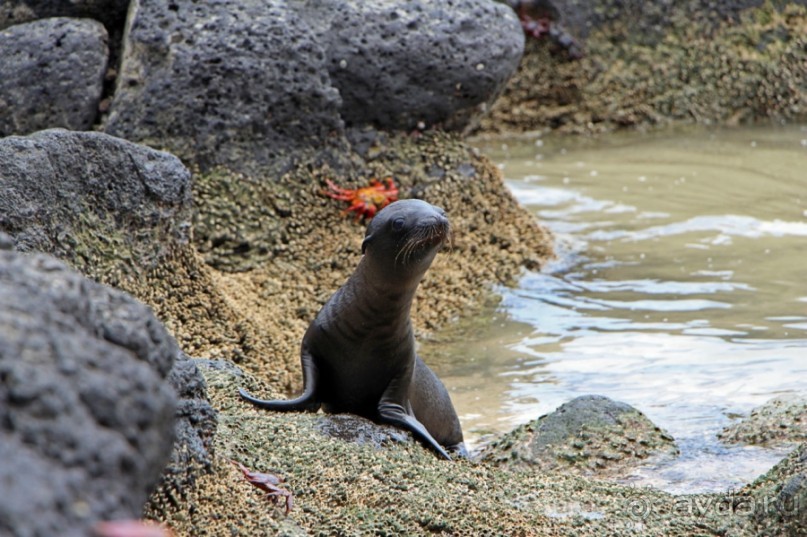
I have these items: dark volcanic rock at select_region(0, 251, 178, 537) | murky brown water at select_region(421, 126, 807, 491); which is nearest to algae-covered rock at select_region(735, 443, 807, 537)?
murky brown water at select_region(421, 126, 807, 491)

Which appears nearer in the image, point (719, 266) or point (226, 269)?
point (226, 269)

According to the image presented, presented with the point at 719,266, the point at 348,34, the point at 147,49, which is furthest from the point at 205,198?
the point at 719,266

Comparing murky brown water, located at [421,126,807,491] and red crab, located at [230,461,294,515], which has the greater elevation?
red crab, located at [230,461,294,515]

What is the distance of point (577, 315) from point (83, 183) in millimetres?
3847

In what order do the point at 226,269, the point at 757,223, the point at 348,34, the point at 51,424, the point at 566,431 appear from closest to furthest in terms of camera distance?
1. the point at 51,424
2. the point at 566,431
3. the point at 226,269
4. the point at 348,34
5. the point at 757,223

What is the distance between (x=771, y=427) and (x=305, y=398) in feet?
7.25

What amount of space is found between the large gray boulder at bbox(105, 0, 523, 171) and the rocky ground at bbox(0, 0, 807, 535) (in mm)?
16

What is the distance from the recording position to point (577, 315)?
25.7 feet

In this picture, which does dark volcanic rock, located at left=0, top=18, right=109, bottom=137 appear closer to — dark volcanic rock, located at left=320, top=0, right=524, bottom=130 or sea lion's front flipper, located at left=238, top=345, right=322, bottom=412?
dark volcanic rock, located at left=320, top=0, right=524, bottom=130

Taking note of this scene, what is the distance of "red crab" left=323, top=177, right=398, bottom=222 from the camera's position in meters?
8.14

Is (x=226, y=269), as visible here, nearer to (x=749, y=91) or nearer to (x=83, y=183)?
(x=83, y=183)

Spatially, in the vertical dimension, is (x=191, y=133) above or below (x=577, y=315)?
above

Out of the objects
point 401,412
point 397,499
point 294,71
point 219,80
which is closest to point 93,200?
point 401,412

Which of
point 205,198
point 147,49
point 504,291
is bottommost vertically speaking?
point 504,291
